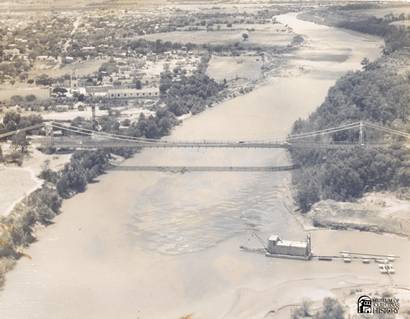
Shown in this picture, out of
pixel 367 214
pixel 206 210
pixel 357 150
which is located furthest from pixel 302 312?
pixel 357 150

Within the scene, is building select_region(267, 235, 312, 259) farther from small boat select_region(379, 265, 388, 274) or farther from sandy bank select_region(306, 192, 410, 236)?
sandy bank select_region(306, 192, 410, 236)

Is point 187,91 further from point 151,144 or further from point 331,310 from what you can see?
→ point 331,310

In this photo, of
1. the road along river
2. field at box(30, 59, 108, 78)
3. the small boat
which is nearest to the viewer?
the road along river

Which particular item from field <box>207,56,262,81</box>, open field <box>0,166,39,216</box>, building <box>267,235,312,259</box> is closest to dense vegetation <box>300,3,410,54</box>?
field <box>207,56,262,81</box>

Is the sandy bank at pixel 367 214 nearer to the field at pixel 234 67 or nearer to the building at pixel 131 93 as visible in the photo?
the building at pixel 131 93

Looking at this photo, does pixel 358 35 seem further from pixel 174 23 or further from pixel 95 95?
pixel 95 95

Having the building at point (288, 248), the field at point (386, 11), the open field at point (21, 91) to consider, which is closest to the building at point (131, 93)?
the open field at point (21, 91)

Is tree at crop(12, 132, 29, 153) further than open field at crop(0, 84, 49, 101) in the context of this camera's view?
No
